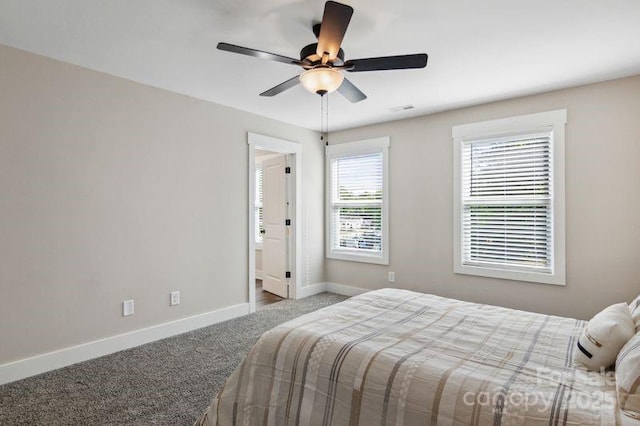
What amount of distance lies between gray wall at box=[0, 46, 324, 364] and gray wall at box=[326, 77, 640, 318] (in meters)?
2.39

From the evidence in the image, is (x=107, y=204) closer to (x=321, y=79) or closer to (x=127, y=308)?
(x=127, y=308)

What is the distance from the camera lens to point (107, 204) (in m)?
3.14

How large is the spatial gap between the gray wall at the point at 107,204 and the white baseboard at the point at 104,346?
0.06 m

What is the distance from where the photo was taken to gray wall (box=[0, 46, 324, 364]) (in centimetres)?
266

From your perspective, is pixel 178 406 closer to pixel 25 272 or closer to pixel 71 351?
pixel 71 351

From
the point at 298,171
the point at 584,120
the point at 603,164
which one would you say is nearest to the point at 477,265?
the point at 603,164

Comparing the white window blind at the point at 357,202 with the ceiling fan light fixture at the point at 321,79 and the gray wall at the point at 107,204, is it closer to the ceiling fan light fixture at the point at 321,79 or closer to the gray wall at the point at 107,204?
the gray wall at the point at 107,204

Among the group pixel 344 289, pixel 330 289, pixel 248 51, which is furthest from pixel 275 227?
pixel 248 51

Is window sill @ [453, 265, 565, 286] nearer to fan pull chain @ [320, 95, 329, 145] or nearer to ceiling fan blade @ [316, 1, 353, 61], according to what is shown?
fan pull chain @ [320, 95, 329, 145]

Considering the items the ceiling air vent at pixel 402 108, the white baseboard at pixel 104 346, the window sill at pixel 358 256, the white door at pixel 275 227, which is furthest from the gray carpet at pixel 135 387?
the ceiling air vent at pixel 402 108

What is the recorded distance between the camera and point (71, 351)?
9.46 feet

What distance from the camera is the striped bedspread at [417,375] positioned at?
4.17 feet

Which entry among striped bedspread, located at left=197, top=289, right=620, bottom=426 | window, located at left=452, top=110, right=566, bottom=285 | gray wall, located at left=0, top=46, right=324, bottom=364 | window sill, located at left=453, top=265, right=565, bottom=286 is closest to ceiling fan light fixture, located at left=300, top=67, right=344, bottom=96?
striped bedspread, located at left=197, top=289, right=620, bottom=426

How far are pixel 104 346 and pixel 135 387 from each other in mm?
818
